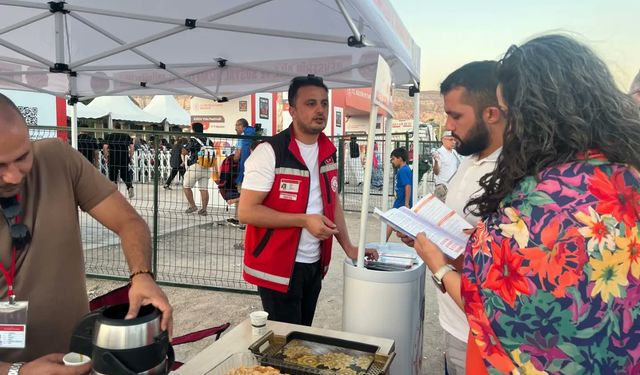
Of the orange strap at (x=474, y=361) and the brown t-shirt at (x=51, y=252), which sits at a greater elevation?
the brown t-shirt at (x=51, y=252)

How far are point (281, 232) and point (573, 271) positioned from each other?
1642mm

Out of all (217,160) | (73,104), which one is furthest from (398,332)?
(73,104)

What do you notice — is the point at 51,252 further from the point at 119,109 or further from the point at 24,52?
the point at 119,109

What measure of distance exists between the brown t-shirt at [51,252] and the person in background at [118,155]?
4.11 meters

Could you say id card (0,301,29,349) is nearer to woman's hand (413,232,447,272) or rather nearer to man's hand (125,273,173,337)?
man's hand (125,273,173,337)

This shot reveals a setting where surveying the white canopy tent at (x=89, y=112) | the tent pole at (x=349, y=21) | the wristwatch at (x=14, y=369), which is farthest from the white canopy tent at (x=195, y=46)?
the white canopy tent at (x=89, y=112)

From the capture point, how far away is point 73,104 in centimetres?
550

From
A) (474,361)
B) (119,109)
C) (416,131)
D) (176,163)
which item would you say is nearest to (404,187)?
(176,163)

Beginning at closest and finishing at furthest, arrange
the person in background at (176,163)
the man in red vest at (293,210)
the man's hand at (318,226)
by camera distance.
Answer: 1. the man's hand at (318,226)
2. the man in red vest at (293,210)
3. the person in background at (176,163)

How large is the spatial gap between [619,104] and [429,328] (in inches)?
138

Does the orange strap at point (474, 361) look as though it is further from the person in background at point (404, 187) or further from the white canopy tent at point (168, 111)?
the white canopy tent at point (168, 111)

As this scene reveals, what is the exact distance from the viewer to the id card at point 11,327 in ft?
4.54

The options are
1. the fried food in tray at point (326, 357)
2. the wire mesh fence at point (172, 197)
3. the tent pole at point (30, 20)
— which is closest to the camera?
the fried food in tray at point (326, 357)

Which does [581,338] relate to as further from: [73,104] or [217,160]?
[73,104]
